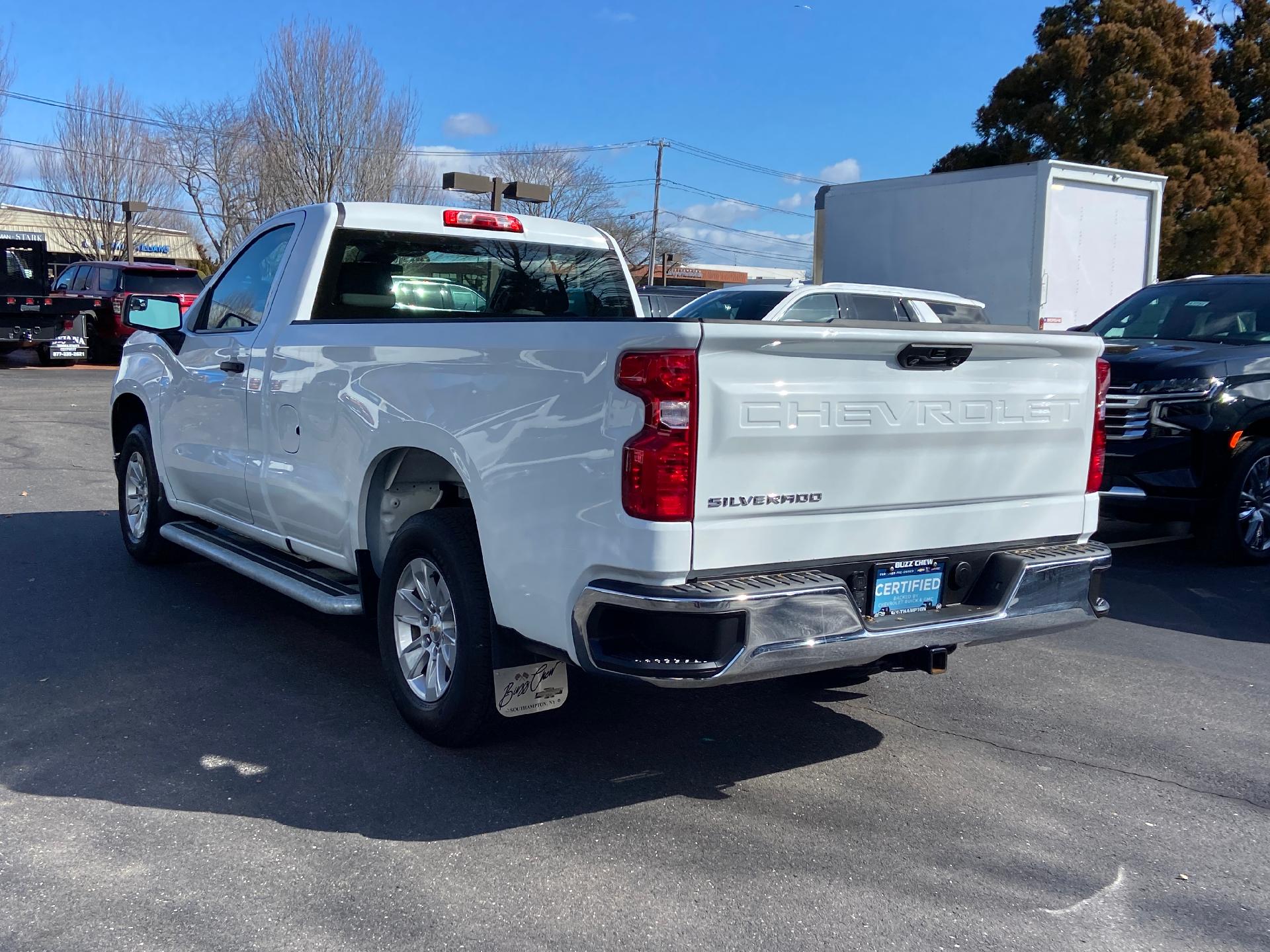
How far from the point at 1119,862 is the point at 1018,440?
144 centimetres

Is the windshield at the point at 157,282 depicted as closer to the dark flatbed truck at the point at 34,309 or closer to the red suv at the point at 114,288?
the red suv at the point at 114,288

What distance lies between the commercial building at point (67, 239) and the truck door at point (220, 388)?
1502 inches

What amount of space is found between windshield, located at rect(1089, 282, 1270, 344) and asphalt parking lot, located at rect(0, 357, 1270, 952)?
321 cm

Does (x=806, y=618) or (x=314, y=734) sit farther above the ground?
(x=806, y=618)

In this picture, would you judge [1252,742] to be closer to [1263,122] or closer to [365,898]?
[365,898]

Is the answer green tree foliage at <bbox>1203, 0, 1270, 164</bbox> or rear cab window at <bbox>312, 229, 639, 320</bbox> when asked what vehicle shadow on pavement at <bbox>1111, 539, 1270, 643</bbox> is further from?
green tree foliage at <bbox>1203, 0, 1270, 164</bbox>

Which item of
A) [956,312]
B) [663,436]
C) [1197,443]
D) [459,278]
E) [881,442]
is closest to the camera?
[663,436]

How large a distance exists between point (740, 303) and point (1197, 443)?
17.4 ft

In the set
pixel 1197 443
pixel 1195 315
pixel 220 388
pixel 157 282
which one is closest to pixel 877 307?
pixel 1195 315

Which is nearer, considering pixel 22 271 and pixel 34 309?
pixel 34 309

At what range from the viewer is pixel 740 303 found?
12.0 m

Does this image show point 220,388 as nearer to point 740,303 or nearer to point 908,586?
point 908,586

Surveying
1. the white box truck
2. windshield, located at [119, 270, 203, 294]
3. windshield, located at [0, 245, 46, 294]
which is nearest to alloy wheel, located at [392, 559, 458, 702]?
the white box truck

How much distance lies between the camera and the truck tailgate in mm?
3426
